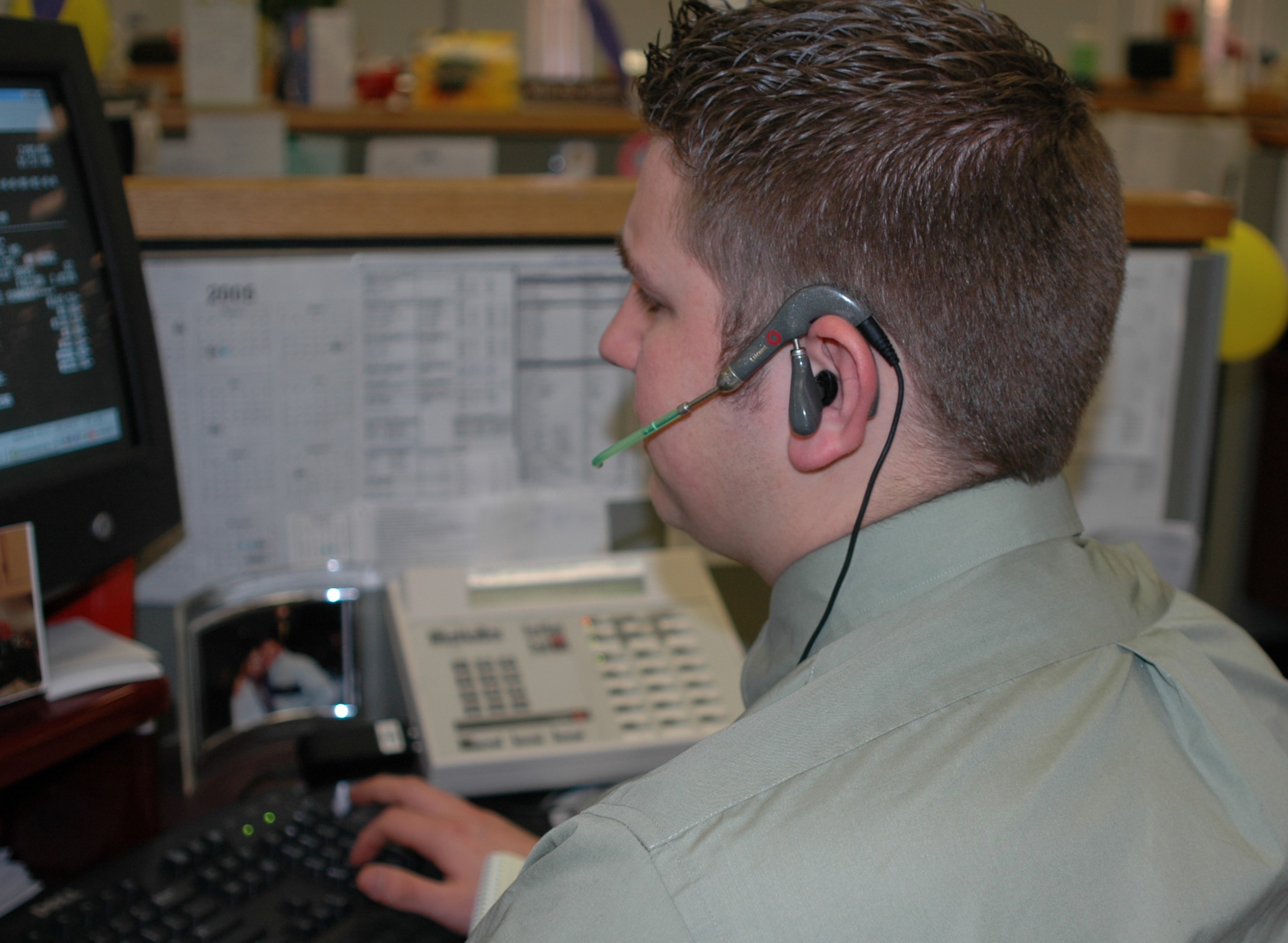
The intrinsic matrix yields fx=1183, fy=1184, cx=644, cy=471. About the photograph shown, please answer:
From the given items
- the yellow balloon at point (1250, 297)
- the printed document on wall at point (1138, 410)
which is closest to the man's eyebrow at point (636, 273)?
the printed document on wall at point (1138, 410)

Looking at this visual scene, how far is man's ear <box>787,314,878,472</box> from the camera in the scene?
602 millimetres

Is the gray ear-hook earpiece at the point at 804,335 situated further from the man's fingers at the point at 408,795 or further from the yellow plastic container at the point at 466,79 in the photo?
the yellow plastic container at the point at 466,79

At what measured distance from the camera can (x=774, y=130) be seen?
621mm

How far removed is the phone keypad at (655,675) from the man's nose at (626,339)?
0.36 metres

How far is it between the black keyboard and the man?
1.2 inches

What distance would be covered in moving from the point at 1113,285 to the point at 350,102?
8.14 ft

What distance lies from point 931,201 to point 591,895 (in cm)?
37

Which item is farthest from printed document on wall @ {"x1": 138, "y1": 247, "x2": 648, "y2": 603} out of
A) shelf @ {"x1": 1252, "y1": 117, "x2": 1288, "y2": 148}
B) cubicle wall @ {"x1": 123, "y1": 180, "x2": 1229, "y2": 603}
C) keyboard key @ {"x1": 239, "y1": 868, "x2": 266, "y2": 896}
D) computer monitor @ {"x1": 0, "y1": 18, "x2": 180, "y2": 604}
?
shelf @ {"x1": 1252, "y1": 117, "x2": 1288, "y2": 148}

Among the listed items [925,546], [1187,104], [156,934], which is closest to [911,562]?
[925,546]

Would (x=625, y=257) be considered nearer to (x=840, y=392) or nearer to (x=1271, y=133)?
(x=840, y=392)

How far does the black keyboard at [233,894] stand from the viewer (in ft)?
2.39

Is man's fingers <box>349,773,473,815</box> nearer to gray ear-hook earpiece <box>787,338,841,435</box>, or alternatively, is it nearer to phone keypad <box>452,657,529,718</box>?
phone keypad <box>452,657,529,718</box>

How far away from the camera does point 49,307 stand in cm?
81

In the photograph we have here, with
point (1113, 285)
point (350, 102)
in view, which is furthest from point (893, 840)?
point (350, 102)
